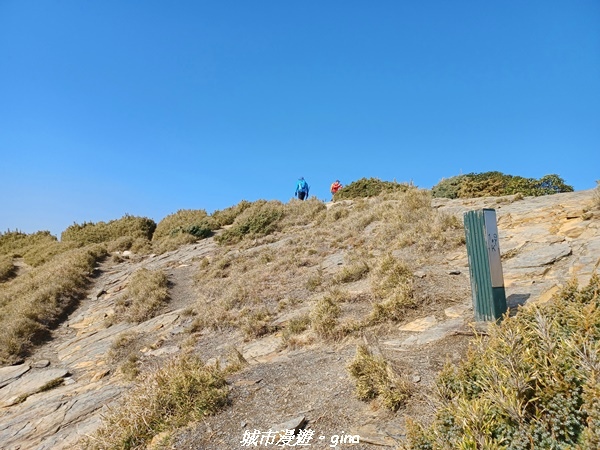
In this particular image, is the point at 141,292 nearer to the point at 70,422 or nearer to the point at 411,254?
the point at 70,422

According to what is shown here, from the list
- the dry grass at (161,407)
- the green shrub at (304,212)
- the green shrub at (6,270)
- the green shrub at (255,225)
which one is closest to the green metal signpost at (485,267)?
the dry grass at (161,407)

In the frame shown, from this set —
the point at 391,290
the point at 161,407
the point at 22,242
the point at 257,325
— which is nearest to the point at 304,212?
the point at 257,325

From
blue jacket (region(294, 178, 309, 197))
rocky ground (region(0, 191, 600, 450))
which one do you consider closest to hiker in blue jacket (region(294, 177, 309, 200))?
blue jacket (region(294, 178, 309, 197))

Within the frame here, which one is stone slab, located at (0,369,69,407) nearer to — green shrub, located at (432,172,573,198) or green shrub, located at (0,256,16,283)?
green shrub, located at (0,256,16,283)

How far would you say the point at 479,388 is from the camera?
340 centimetres

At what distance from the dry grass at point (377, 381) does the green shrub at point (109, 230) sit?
21.0 metres

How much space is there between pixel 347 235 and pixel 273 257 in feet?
8.31

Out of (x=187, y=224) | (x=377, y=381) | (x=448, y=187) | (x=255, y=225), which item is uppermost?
(x=448, y=187)

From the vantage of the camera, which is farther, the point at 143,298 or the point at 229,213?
the point at 229,213

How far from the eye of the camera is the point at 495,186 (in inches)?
676

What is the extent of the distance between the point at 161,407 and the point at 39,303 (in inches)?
421

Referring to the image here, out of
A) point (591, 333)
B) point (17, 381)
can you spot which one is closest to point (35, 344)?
point (17, 381)

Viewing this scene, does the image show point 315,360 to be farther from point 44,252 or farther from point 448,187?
point 44,252

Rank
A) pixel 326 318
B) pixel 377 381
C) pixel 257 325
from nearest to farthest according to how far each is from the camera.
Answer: pixel 377 381, pixel 326 318, pixel 257 325
